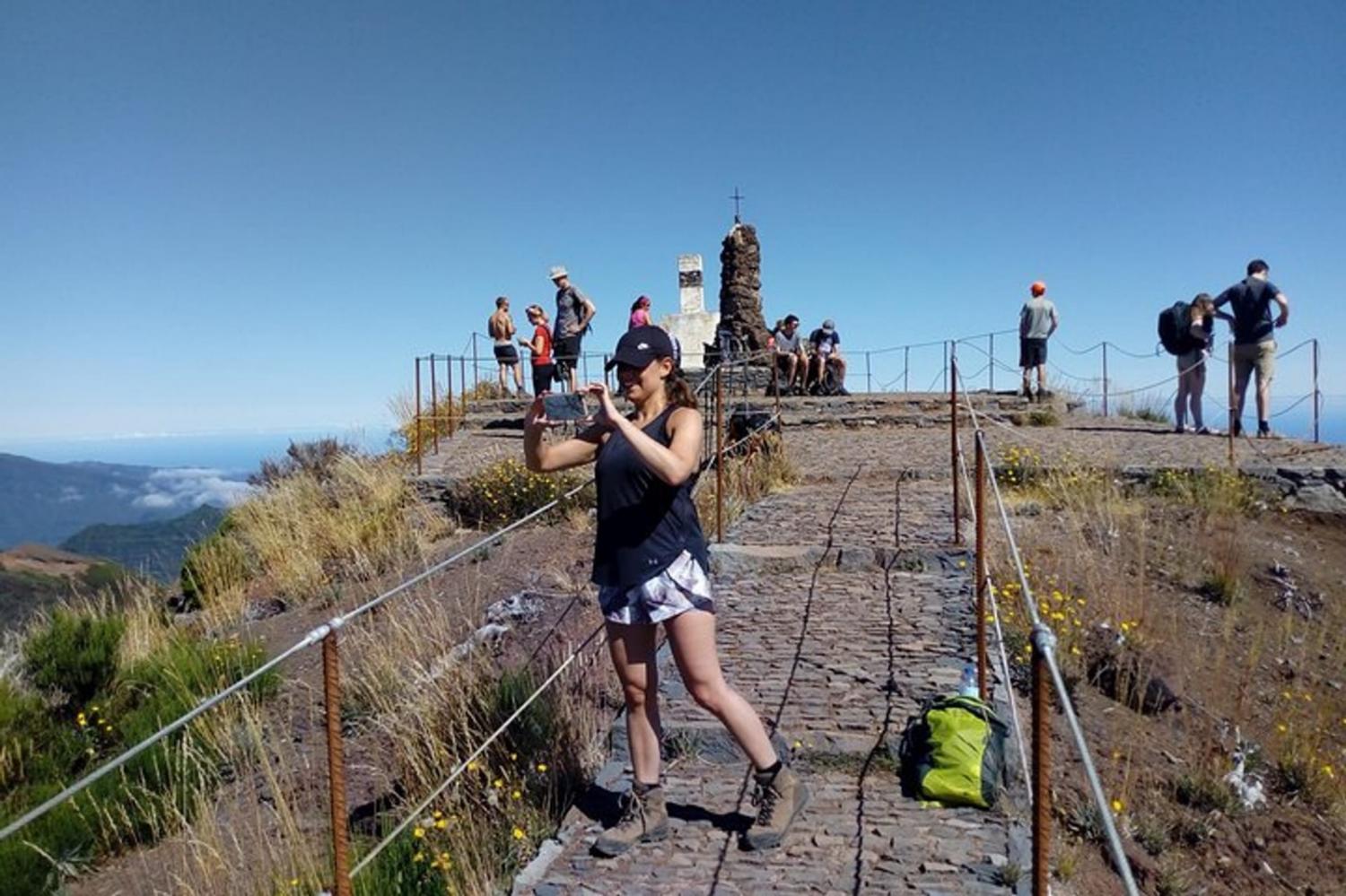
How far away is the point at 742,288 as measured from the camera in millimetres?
22484

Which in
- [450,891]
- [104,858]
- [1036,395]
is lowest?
[104,858]

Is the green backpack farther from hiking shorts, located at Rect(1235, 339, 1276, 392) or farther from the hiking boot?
hiking shorts, located at Rect(1235, 339, 1276, 392)

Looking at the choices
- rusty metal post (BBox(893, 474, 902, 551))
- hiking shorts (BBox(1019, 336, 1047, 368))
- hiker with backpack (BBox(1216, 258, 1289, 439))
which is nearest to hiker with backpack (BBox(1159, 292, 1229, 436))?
hiker with backpack (BBox(1216, 258, 1289, 439))

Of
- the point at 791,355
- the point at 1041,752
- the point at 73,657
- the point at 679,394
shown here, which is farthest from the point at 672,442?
the point at 791,355

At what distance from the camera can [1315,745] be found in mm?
5156

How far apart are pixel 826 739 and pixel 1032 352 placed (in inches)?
461

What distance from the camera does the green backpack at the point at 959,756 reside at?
3.72 meters

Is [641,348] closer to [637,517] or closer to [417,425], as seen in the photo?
[637,517]

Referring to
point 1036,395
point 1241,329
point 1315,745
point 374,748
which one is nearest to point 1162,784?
point 1315,745

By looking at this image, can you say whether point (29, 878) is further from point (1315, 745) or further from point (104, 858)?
point (1315, 745)

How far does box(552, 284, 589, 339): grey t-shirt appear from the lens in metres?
14.7

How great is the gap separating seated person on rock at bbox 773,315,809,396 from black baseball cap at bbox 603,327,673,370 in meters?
14.1

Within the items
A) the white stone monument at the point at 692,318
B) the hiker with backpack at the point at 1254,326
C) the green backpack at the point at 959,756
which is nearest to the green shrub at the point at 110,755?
the green backpack at the point at 959,756

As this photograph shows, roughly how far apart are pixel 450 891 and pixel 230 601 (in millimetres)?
7829
